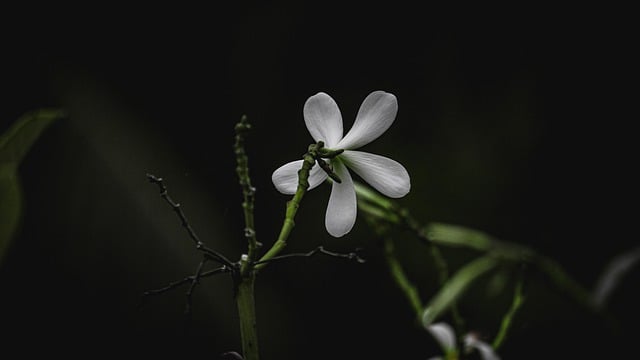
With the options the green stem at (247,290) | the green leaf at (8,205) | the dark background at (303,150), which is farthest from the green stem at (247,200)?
the dark background at (303,150)

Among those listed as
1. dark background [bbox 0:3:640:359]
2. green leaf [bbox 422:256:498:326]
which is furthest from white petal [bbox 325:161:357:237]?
dark background [bbox 0:3:640:359]

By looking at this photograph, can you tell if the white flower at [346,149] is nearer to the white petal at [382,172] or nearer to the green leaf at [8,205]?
the white petal at [382,172]

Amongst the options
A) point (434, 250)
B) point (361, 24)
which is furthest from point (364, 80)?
point (434, 250)

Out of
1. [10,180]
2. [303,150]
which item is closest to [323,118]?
[10,180]

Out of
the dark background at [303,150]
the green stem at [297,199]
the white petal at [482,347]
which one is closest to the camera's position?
the green stem at [297,199]

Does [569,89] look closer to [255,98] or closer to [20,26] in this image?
[255,98]

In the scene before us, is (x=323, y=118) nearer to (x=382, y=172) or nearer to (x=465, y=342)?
(x=382, y=172)

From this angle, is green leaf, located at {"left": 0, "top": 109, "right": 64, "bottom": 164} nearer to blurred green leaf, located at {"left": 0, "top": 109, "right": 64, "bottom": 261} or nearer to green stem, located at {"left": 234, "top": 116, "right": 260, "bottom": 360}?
blurred green leaf, located at {"left": 0, "top": 109, "right": 64, "bottom": 261}
